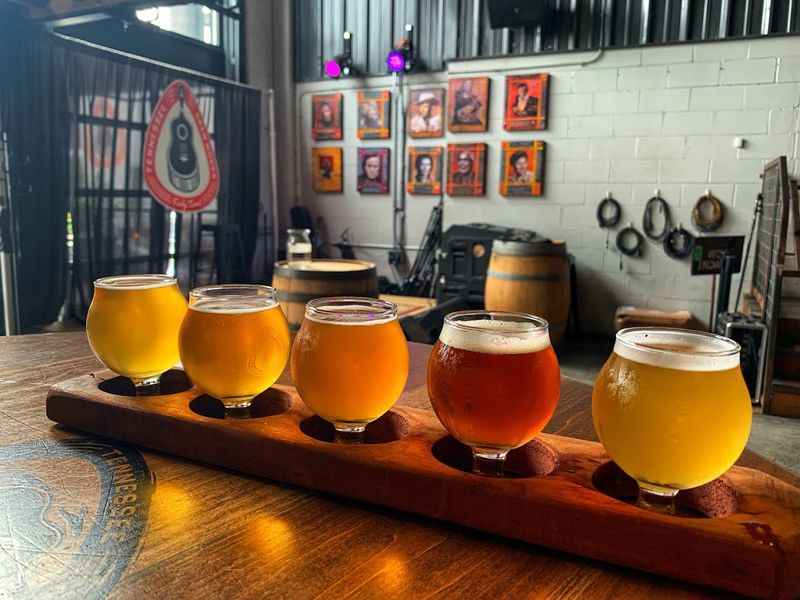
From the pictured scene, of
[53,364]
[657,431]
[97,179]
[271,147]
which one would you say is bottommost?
[53,364]

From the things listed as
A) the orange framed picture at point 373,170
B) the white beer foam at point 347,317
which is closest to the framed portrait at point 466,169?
the orange framed picture at point 373,170

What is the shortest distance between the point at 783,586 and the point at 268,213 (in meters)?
7.26

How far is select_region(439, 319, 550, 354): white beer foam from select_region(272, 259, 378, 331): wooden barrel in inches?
53.8

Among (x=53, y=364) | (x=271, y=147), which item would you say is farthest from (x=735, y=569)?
(x=271, y=147)

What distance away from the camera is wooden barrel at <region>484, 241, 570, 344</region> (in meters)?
4.52

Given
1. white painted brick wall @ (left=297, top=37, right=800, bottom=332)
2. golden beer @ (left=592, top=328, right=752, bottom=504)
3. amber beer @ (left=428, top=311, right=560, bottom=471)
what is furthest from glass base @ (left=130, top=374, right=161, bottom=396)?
white painted brick wall @ (left=297, top=37, right=800, bottom=332)

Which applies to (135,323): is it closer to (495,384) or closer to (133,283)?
(133,283)

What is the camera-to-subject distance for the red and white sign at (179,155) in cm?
550

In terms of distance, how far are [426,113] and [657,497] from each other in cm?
629

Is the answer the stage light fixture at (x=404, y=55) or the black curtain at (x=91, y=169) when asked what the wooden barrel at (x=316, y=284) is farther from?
the stage light fixture at (x=404, y=55)

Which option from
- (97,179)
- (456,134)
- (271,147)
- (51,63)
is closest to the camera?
(51,63)

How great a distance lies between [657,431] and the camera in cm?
65

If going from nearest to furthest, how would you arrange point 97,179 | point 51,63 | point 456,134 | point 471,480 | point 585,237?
point 471,480
point 51,63
point 97,179
point 585,237
point 456,134

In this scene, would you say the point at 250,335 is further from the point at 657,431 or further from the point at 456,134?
the point at 456,134
